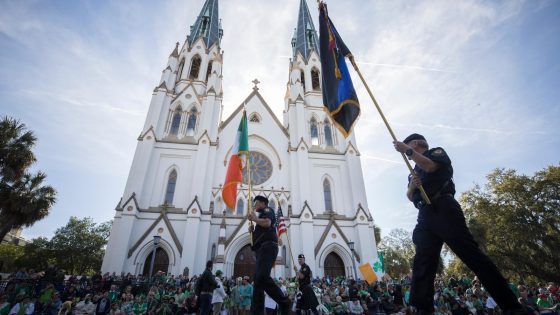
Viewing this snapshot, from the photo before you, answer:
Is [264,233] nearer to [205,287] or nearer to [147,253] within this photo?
[205,287]

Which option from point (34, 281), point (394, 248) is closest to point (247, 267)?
point (34, 281)

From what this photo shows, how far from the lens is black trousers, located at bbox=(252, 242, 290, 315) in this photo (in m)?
4.06

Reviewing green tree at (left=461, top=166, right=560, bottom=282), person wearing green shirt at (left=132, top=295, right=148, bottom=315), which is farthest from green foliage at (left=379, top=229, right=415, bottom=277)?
person wearing green shirt at (left=132, top=295, right=148, bottom=315)

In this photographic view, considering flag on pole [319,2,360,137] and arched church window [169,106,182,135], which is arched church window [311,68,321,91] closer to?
arched church window [169,106,182,135]

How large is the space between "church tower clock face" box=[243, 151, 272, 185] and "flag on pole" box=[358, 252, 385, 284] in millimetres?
9864

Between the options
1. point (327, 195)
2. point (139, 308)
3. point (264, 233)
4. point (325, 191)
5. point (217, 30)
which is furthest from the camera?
point (217, 30)

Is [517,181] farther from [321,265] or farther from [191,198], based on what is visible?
[191,198]

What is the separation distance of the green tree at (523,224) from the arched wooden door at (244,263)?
20.5 m

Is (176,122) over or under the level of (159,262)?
over

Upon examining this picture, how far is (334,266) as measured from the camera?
19.8 metres

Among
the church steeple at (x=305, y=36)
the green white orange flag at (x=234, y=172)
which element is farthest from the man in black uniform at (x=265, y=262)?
the church steeple at (x=305, y=36)

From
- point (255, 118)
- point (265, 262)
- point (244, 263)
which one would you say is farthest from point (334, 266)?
point (265, 262)

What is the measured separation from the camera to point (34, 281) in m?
12.5

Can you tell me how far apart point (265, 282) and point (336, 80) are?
4267 millimetres
